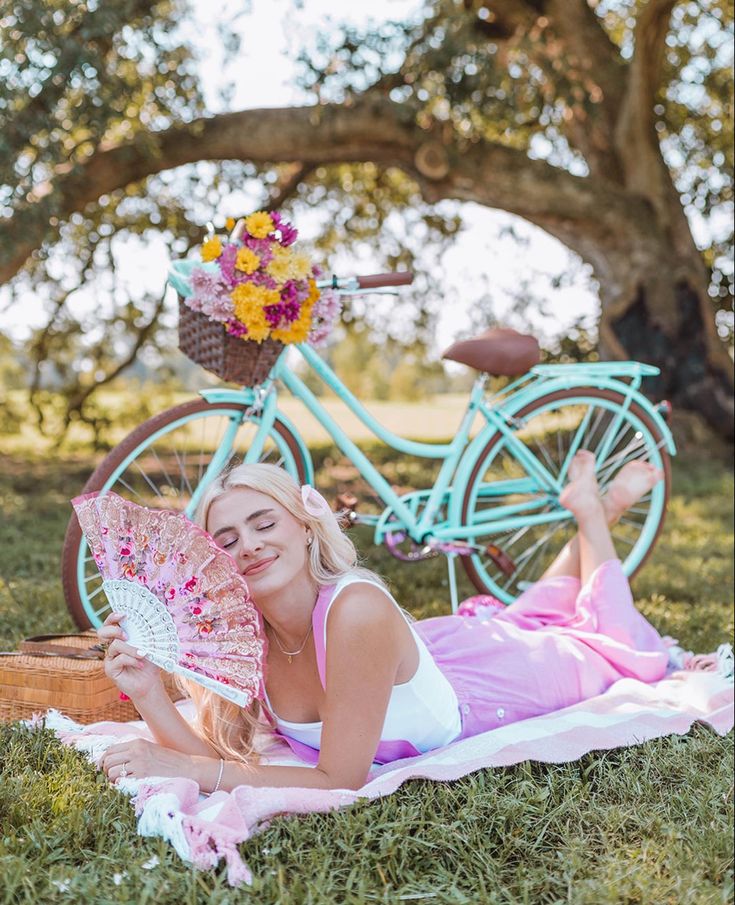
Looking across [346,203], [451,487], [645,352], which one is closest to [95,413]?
[346,203]

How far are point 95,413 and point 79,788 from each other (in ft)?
22.1

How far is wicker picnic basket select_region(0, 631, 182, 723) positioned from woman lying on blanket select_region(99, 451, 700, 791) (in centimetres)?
42

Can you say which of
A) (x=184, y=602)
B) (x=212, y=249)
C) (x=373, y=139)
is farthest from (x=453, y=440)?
(x=373, y=139)

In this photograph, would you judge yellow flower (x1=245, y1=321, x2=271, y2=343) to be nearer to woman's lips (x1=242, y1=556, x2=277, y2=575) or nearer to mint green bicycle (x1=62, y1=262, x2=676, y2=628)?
mint green bicycle (x1=62, y1=262, x2=676, y2=628)

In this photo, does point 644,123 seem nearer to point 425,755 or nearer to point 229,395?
point 229,395

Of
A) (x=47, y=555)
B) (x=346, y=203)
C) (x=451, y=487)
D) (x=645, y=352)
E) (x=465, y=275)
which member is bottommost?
(x=47, y=555)

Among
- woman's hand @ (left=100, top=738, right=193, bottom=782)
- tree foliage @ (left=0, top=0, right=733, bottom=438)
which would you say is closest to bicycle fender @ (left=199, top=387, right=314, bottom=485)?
woman's hand @ (left=100, top=738, right=193, bottom=782)

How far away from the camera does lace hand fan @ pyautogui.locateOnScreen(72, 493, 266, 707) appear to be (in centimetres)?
203

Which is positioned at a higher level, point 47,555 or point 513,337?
point 513,337

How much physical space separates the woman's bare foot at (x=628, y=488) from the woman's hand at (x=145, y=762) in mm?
1954

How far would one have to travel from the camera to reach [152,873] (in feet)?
5.88

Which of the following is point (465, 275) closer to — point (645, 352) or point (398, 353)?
point (398, 353)

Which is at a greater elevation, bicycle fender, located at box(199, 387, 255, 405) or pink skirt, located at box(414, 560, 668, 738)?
bicycle fender, located at box(199, 387, 255, 405)

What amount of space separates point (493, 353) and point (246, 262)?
103 centimetres
